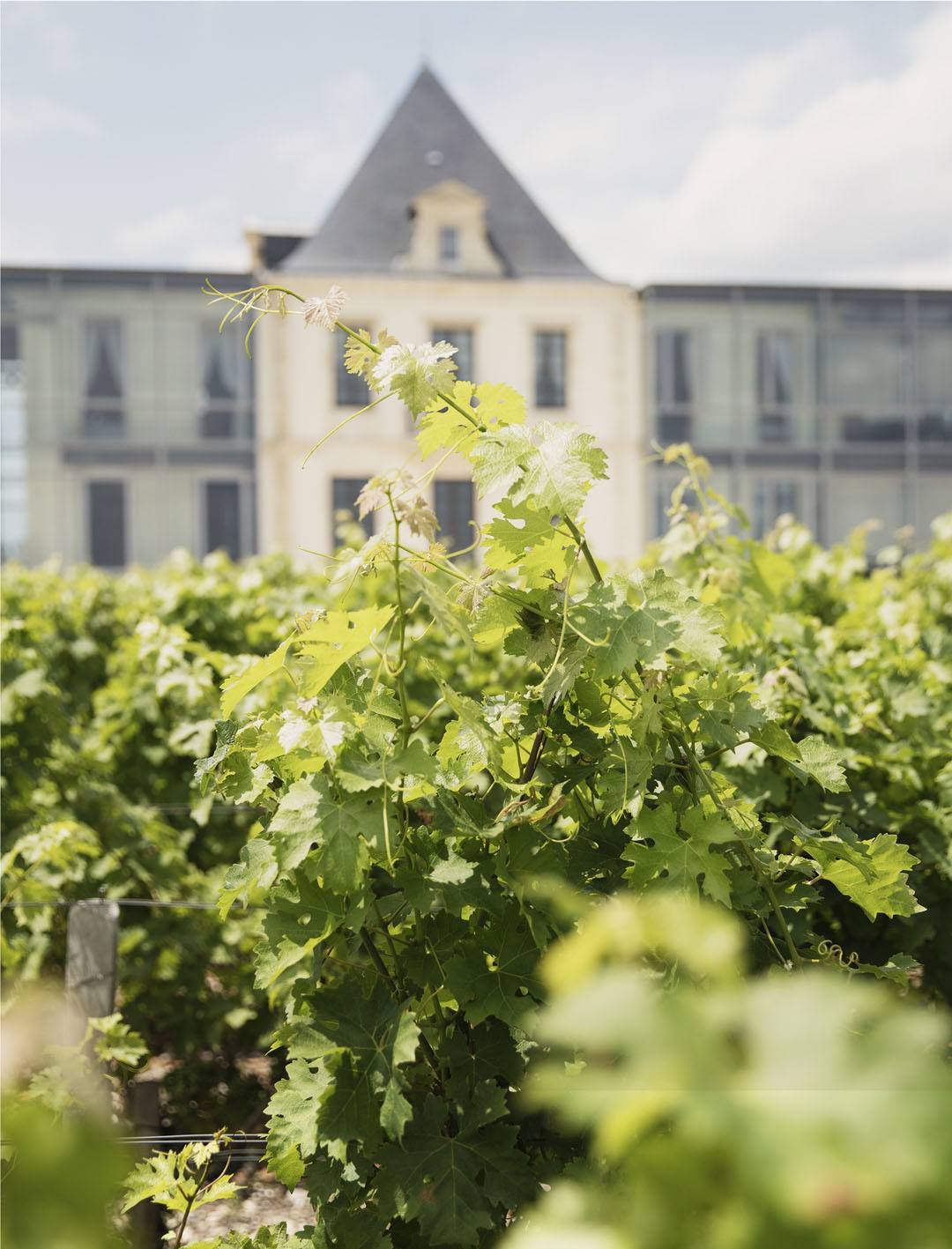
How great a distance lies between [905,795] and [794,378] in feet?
81.3

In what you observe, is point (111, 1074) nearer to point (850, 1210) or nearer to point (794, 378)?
point (850, 1210)

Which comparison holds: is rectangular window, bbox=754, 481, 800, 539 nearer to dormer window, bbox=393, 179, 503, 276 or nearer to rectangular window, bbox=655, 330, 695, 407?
rectangular window, bbox=655, 330, 695, 407

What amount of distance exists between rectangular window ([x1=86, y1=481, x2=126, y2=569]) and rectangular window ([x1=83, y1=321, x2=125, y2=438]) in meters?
1.18

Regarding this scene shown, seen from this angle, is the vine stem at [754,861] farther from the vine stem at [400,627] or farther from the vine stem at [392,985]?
the vine stem at [392,985]

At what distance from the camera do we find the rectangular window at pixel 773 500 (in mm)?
25172

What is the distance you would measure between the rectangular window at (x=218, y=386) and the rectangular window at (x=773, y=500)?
40.1 feet

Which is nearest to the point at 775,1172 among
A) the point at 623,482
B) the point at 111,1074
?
the point at 111,1074

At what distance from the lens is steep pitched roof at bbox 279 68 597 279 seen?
957 inches

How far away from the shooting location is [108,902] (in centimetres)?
267

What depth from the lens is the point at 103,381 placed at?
23844 millimetres

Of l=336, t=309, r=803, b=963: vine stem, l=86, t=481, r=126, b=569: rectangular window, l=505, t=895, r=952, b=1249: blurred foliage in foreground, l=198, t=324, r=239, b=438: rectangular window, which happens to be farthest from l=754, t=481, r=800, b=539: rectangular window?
l=505, t=895, r=952, b=1249: blurred foliage in foreground

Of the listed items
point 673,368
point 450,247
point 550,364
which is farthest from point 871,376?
point 450,247

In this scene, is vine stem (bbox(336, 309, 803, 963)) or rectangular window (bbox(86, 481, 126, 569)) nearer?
→ vine stem (bbox(336, 309, 803, 963))

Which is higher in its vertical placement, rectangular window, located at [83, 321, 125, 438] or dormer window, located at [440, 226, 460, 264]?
dormer window, located at [440, 226, 460, 264]
